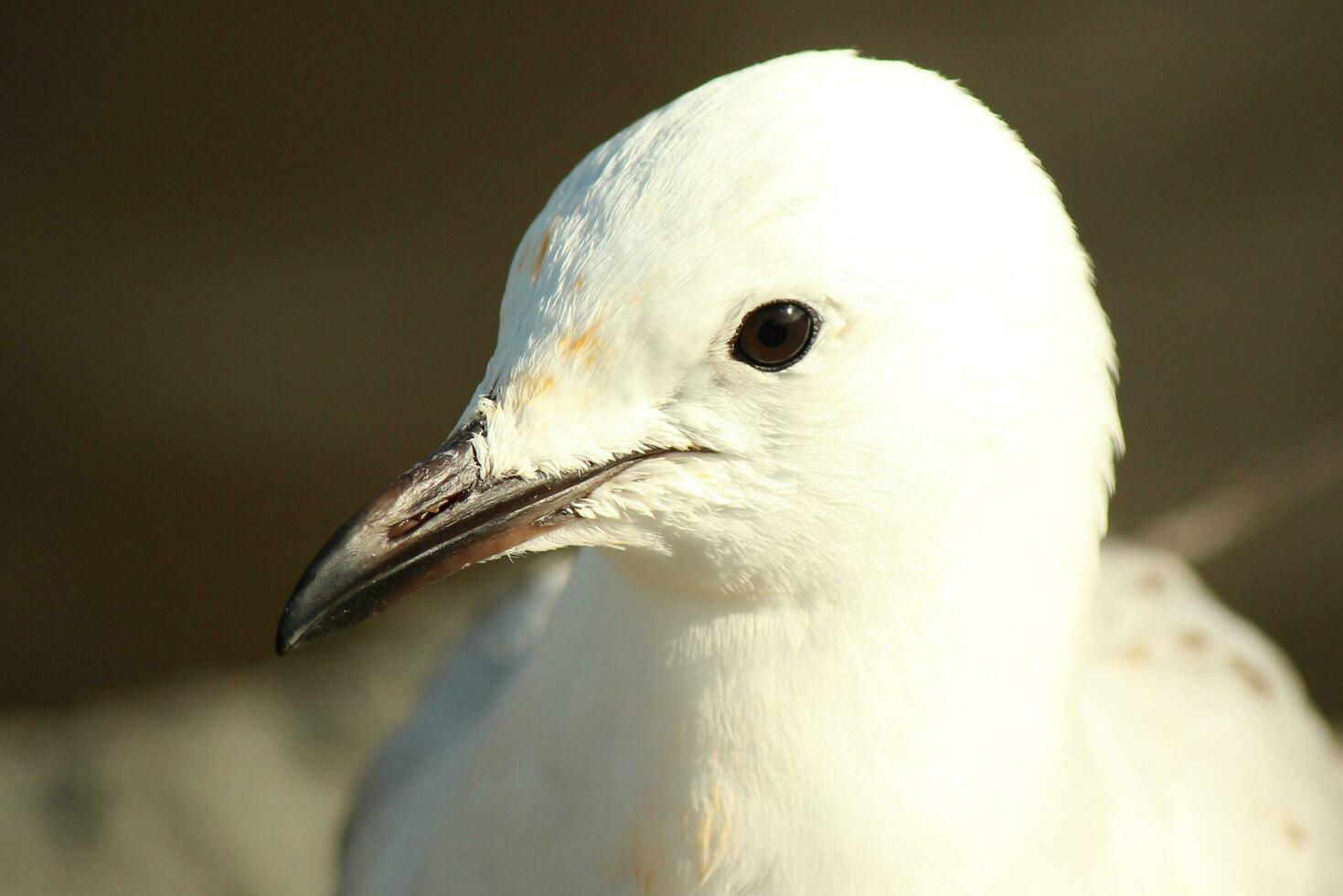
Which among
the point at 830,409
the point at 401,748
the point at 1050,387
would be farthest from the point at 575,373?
the point at 401,748

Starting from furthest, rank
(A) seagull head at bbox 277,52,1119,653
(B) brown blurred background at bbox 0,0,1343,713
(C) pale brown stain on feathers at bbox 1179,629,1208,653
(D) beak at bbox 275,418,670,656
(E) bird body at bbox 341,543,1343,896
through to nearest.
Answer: (B) brown blurred background at bbox 0,0,1343,713, (C) pale brown stain on feathers at bbox 1179,629,1208,653, (E) bird body at bbox 341,543,1343,896, (D) beak at bbox 275,418,670,656, (A) seagull head at bbox 277,52,1119,653

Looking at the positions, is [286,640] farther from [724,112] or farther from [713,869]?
[724,112]

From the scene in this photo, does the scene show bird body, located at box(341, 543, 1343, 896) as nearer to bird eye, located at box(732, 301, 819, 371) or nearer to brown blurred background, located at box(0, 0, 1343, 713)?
bird eye, located at box(732, 301, 819, 371)

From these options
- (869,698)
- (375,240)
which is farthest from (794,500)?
(375,240)

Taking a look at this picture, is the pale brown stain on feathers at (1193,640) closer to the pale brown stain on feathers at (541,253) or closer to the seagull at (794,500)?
the seagull at (794,500)

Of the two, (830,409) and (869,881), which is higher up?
(830,409)

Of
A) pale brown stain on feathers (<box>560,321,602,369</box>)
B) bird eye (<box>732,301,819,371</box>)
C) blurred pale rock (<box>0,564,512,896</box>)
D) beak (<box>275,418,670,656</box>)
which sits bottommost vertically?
blurred pale rock (<box>0,564,512,896</box>)

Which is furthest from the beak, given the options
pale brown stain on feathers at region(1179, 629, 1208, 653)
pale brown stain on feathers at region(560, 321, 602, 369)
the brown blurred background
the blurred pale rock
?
the brown blurred background

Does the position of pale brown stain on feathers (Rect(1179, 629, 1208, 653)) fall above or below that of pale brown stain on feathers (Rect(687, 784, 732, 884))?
below
